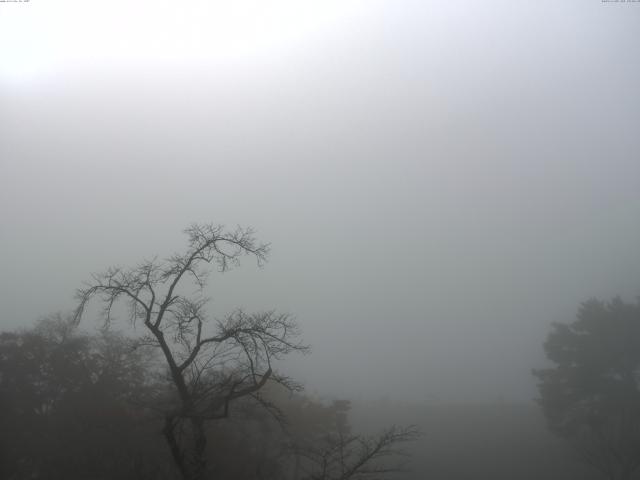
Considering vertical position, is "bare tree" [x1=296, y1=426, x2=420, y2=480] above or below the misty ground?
above

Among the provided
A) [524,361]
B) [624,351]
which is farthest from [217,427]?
[524,361]

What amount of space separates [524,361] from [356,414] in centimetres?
11990

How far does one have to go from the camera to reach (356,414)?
61.1 meters

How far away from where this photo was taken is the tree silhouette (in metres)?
28.5

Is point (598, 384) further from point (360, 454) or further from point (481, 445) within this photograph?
point (360, 454)

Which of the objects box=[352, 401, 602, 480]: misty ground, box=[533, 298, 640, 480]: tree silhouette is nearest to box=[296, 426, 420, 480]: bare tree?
box=[352, 401, 602, 480]: misty ground

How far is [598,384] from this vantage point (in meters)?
30.8

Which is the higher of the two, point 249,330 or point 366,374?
point 249,330

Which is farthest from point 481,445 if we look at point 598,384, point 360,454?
point 360,454

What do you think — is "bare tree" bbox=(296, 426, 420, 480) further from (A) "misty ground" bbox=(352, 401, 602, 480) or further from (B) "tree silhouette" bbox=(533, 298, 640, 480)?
(B) "tree silhouette" bbox=(533, 298, 640, 480)

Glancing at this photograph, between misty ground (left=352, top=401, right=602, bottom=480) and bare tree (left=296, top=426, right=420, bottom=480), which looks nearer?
bare tree (left=296, top=426, right=420, bottom=480)

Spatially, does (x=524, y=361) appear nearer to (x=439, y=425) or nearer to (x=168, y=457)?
(x=439, y=425)

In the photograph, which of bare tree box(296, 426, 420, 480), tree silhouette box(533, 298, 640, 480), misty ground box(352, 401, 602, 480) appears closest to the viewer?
bare tree box(296, 426, 420, 480)

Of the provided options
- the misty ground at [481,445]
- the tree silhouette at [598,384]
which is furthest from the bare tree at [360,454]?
the tree silhouette at [598,384]
